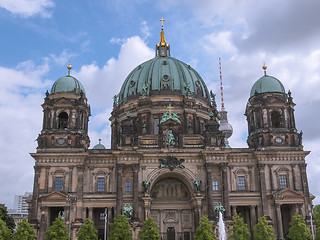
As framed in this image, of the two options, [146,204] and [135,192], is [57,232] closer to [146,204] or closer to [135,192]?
[135,192]

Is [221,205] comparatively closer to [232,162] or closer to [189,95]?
[232,162]

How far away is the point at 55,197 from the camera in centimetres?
5584

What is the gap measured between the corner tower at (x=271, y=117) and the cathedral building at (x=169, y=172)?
0.49 ft

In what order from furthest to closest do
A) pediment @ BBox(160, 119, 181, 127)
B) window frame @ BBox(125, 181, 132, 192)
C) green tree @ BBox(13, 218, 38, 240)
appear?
pediment @ BBox(160, 119, 181, 127) → window frame @ BBox(125, 181, 132, 192) → green tree @ BBox(13, 218, 38, 240)

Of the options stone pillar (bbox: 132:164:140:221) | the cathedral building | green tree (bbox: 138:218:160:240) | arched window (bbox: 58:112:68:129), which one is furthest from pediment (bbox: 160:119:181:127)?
green tree (bbox: 138:218:160:240)

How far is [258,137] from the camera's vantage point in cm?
6181

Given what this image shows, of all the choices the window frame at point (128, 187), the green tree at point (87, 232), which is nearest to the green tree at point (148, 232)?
the green tree at point (87, 232)

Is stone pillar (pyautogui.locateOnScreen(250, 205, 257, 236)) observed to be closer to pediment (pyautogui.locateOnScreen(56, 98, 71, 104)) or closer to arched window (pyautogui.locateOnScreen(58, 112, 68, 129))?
arched window (pyautogui.locateOnScreen(58, 112, 68, 129))

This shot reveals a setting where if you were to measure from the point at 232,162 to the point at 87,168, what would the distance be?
2086cm

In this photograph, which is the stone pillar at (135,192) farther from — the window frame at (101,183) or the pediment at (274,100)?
the pediment at (274,100)

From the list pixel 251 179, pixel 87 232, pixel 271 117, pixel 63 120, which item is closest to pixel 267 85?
pixel 271 117

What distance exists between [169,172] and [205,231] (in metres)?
11.2

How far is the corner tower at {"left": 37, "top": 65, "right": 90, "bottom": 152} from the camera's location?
59.8 metres

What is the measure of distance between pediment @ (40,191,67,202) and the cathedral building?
0.13 meters
